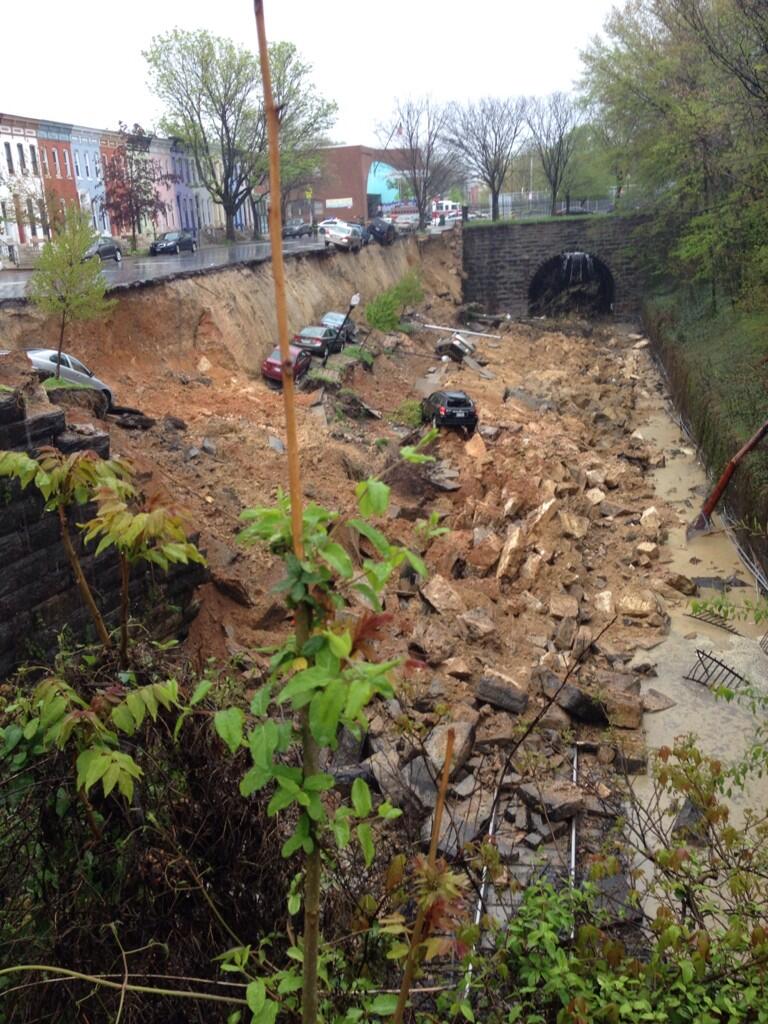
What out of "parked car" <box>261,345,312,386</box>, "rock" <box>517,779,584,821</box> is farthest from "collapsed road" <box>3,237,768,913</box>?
"parked car" <box>261,345,312,386</box>

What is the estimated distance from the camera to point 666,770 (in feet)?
16.6

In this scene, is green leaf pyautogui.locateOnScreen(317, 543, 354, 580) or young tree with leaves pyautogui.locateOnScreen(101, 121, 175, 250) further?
young tree with leaves pyautogui.locateOnScreen(101, 121, 175, 250)

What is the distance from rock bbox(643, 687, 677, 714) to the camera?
13.0m

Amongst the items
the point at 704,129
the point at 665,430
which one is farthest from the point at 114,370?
the point at 704,129

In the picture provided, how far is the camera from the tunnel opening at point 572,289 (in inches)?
2146

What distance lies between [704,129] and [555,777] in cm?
2733

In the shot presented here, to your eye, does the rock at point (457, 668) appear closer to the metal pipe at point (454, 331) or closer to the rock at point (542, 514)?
the rock at point (542, 514)

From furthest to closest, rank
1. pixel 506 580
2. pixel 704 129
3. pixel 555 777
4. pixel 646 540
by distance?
pixel 704 129 → pixel 646 540 → pixel 506 580 → pixel 555 777

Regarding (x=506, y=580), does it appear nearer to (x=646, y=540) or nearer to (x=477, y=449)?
(x=646, y=540)

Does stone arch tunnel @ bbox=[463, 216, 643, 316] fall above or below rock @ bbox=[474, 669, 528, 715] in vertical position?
above

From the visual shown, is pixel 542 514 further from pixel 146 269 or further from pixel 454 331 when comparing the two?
pixel 454 331

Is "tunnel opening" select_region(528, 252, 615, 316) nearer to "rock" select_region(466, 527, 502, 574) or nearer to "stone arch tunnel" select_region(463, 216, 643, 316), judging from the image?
"stone arch tunnel" select_region(463, 216, 643, 316)

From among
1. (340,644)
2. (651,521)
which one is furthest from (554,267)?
(340,644)

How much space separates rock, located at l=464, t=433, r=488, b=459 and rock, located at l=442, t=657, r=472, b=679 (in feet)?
35.9
